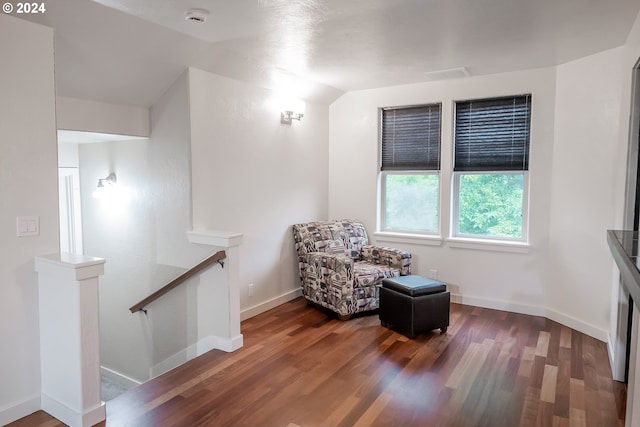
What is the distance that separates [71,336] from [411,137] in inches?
154

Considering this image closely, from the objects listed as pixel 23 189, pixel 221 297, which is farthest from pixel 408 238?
pixel 23 189

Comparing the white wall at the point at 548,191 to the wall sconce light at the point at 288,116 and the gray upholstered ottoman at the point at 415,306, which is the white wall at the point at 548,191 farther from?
the gray upholstered ottoman at the point at 415,306

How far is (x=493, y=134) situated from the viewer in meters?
4.46

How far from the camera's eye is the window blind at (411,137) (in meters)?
4.80

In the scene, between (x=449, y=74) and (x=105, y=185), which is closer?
(x=105, y=185)

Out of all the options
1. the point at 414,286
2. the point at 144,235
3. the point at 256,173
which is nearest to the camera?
the point at 414,286

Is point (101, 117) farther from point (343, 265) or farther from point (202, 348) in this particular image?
point (343, 265)

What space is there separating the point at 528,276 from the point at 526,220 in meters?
0.57

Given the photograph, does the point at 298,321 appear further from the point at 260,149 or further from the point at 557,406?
the point at 557,406

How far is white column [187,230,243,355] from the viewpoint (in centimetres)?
338

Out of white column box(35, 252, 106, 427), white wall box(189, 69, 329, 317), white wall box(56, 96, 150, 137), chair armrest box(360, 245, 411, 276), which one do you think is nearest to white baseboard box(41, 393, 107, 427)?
white column box(35, 252, 106, 427)

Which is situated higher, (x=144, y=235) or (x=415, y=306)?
(x=144, y=235)

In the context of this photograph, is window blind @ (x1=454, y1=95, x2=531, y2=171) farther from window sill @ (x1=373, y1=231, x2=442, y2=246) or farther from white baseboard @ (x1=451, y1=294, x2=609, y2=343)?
white baseboard @ (x1=451, y1=294, x2=609, y2=343)

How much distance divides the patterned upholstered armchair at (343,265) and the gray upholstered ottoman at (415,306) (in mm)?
333
